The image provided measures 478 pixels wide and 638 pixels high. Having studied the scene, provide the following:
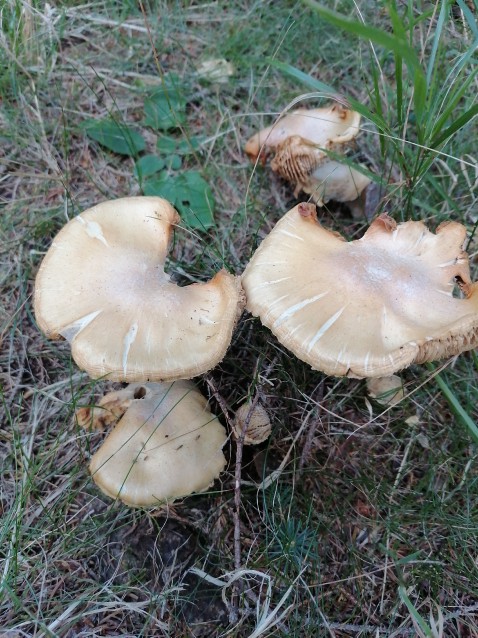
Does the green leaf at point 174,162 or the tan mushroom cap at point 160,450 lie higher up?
the green leaf at point 174,162

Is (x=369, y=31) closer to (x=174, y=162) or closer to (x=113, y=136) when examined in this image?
(x=174, y=162)

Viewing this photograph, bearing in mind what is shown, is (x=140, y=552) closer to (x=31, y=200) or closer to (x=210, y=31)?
(x=31, y=200)

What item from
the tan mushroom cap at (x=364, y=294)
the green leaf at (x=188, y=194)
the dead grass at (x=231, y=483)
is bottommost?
the dead grass at (x=231, y=483)

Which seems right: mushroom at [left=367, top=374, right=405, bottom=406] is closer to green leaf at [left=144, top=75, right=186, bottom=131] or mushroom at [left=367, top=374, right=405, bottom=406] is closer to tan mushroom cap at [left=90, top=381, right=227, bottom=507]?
tan mushroom cap at [left=90, top=381, right=227, bottom=507]

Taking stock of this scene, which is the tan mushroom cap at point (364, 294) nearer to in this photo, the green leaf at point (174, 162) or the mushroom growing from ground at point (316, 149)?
the mushroom growing from ground at point (316, 149)

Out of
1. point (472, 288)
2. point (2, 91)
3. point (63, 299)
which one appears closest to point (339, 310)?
point (472, 288)

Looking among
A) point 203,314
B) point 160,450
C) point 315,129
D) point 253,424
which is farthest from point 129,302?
point 315,129

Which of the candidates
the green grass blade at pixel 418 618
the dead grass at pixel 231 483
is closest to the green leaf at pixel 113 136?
the dead grass at pixel 231 483

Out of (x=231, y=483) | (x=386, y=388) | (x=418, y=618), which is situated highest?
(x=386, y=388)
